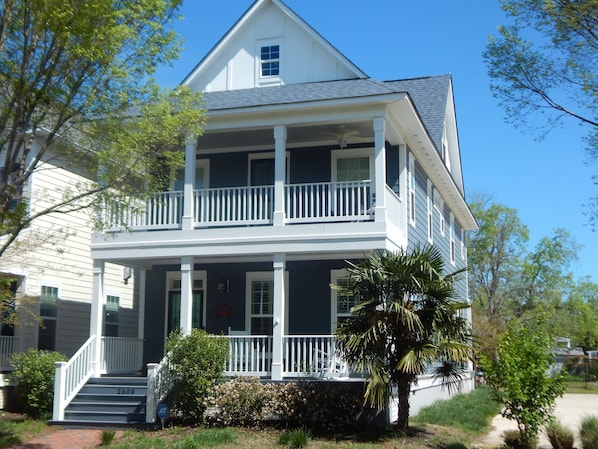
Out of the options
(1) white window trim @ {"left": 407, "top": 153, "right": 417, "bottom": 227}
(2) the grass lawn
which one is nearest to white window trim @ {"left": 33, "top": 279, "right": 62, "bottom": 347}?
(2) the grass lawn

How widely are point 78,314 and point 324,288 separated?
7397 millimetres

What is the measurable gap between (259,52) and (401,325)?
961 cm

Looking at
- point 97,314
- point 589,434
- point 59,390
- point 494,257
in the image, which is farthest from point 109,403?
point 494,257

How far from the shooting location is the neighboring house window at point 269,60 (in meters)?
19.3

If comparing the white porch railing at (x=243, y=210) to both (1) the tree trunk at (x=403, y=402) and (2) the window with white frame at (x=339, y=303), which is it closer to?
(2) the window with white frame at (x=339, y=303)

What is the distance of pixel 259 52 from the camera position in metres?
19.5

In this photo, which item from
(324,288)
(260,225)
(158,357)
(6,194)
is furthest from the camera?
(158,357)

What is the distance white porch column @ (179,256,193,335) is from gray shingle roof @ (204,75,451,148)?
3583mm

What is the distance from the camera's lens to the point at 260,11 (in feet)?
64.3

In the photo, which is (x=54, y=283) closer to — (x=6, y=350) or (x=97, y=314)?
(x=6, y=350)

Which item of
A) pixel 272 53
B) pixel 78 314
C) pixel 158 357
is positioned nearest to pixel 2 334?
pixel 78 314

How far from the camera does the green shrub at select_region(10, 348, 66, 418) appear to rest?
15.4m

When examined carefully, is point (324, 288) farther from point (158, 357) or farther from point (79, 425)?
point (79, 425)

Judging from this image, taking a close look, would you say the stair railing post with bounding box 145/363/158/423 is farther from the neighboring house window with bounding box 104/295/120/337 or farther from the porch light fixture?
the neighboring house window with bounding box 104/295/120/337
